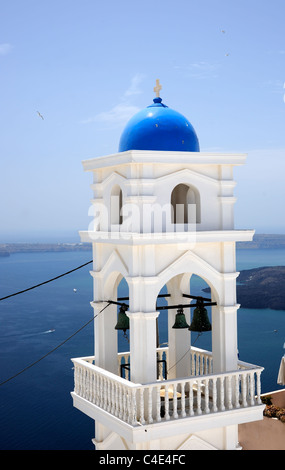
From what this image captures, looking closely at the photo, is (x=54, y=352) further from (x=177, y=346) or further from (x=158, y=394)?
(x=158, y=394)

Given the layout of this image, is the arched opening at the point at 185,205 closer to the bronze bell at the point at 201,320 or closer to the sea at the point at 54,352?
the bronze bell at the point at 201,320

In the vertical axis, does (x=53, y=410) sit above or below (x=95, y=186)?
below

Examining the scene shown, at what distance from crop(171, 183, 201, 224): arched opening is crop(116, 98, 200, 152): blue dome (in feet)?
2.26

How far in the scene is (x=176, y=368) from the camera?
1030 centimetres

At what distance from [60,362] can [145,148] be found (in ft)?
A: 80.6

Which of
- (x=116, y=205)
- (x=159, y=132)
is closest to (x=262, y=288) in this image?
(x=116, y=205)

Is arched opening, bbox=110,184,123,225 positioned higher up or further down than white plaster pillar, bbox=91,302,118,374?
higher up

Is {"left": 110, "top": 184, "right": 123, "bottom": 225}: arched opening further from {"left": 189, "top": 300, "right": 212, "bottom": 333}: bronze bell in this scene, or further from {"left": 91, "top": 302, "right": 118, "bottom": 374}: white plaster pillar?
{"left": 189, "top": 300, "right": 212, "bottom": 333}: bronze bell

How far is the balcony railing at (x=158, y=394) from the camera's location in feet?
26.3

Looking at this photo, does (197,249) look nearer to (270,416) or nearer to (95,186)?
(95,186)

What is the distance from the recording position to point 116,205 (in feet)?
30.5

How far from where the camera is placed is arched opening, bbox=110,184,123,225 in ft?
30.4

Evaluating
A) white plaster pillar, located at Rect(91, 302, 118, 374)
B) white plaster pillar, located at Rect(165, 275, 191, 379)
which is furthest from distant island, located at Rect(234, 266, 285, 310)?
white plaster pillar, located at Rect(91, 302, 118, 374)
